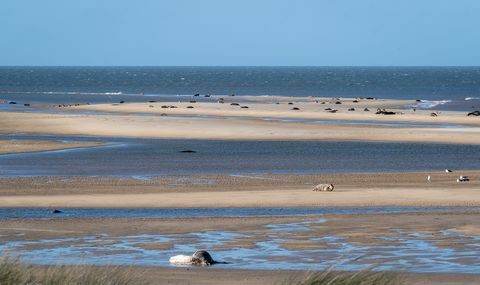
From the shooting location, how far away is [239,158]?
104 feet

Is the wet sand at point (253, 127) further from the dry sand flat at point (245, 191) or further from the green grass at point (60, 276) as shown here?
the green grass at point (60, 276)

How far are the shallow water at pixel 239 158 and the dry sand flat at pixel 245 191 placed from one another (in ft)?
5.84

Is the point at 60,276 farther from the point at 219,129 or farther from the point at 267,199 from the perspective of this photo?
the point at 219,129

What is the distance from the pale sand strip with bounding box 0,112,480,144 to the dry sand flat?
13.3m

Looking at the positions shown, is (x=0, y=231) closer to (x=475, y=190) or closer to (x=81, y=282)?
(x=81, y=282)

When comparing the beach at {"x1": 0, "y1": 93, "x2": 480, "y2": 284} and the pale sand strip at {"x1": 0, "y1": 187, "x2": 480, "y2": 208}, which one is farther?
the pale sand strip at {"x1": 0, "y1": 187, "x2": 480, "y2": 208}

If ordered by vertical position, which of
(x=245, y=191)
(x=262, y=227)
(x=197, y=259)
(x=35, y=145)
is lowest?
(x=35, y=145)

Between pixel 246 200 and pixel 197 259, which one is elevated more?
pixel 197 259

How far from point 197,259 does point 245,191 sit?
29.8 ft

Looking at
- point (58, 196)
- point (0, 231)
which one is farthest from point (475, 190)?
point (0, 231)

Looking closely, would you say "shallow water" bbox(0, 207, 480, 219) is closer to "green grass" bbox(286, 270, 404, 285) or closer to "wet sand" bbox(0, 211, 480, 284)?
"wet sand" bbox(0, 211, 480, 284)

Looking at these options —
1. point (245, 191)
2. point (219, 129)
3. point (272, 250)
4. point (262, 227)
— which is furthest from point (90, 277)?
point (219, 129)

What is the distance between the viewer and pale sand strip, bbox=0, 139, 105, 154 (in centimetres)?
3384

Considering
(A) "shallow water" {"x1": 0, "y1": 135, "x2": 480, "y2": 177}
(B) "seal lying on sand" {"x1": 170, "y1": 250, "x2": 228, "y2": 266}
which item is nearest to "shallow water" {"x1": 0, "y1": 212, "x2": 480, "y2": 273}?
(B) "seal lying on sand" {"x1": 170, "y1": 250, "x2": 228, "y2": 266}
